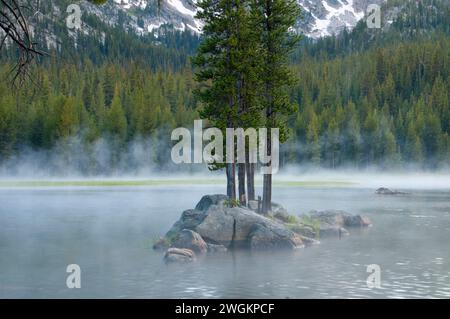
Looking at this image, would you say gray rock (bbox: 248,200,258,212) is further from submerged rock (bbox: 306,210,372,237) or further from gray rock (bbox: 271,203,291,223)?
submerged rock (bbox: 306,210,372,237)

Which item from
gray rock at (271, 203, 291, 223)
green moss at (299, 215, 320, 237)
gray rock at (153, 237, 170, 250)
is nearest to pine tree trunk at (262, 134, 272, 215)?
gray rock at (271, 203, 291, 223)

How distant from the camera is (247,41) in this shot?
37.1 m

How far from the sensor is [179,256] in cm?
2695

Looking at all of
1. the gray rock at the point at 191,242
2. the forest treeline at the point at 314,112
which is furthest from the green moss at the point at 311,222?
the forest treeline at the point at 314,112

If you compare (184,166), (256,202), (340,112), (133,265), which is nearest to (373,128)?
(340,112)

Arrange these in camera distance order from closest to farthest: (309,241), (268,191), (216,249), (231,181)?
(216,249), (309,241), (231,181), (268,191)

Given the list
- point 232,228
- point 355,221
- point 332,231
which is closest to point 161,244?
point 232,228

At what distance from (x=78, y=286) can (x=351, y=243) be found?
1571 cm

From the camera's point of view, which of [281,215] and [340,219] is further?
[340,219]

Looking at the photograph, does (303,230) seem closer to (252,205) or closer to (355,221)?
(252,205)

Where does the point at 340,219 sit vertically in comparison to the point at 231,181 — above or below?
below

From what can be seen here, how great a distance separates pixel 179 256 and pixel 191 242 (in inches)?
95.8

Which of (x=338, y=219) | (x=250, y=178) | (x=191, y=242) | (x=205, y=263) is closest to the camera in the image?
(x=205, y=263)
